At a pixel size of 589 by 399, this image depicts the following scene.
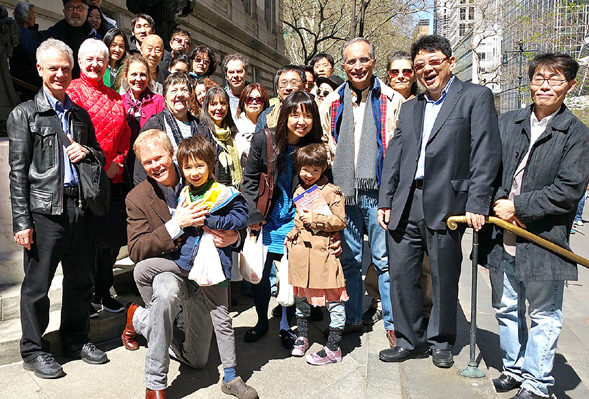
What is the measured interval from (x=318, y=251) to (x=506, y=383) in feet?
5.04

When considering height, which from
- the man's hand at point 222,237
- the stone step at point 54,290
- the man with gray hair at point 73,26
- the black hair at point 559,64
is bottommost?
the stone step at point 54,290

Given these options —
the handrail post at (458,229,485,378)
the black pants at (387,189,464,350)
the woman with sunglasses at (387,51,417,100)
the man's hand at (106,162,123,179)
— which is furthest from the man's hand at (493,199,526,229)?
the man's hand at (106,162,123,179)

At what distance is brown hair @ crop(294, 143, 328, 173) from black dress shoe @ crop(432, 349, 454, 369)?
1583mm

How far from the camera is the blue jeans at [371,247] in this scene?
4.32m

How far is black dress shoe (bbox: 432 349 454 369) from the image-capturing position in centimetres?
371

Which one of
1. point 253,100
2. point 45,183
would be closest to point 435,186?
point 253,100

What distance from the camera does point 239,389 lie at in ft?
11.3

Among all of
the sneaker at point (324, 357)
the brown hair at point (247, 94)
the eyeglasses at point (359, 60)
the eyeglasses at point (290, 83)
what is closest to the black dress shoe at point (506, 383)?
the sneaker at point (324, 357)

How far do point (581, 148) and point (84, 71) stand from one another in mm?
3479

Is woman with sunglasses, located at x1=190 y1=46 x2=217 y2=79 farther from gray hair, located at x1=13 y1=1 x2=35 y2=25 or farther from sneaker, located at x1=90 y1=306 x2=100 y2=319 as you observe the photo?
sneaker, located at x1=90 y1=306 x2=100 y2=319

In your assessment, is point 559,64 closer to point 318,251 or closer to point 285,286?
point 318,251

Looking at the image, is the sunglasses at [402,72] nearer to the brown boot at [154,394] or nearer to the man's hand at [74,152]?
the man's hand at [74,152]

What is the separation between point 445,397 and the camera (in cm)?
329

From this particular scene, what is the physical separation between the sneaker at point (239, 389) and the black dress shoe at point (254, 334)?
88cm
